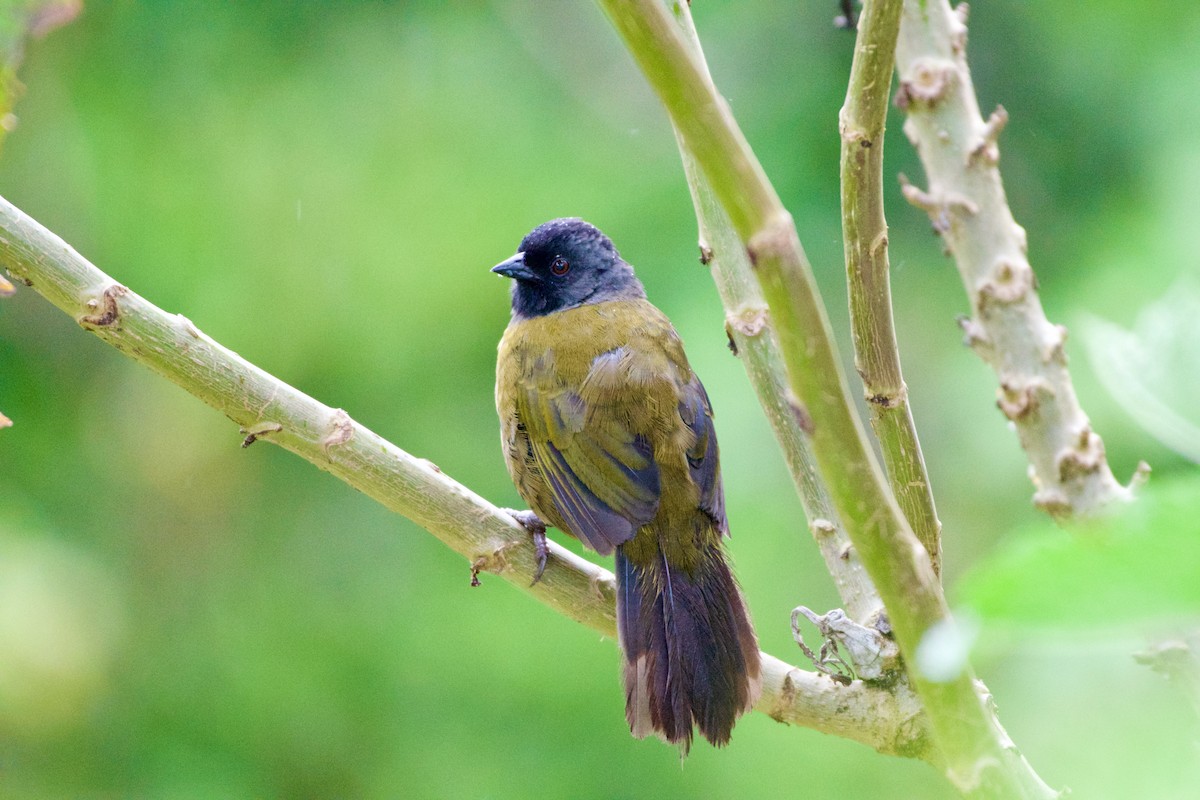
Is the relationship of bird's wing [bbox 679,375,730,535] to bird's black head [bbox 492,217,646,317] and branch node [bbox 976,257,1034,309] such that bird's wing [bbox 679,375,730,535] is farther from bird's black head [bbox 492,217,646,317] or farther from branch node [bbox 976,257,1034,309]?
branch node [bbox 976,257,1034,309]

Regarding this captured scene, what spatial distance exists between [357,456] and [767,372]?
0.73m

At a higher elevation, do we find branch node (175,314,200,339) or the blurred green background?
the blurred green background

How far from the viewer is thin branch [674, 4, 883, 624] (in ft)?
6.61

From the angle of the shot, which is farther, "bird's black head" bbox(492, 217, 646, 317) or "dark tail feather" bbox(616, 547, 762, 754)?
"bird's black head" bbox(492, 217, 646, 317)

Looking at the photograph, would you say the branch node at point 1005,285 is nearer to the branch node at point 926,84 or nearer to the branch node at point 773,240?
the branch node at point 926,84

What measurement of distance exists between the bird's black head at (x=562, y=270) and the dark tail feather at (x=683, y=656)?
1278 mm

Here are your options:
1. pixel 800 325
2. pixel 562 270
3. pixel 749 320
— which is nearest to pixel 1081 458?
pixel 749 320

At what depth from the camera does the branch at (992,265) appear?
5.78 feet

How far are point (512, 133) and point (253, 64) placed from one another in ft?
3.81

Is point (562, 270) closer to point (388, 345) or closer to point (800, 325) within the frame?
point (388, 345)

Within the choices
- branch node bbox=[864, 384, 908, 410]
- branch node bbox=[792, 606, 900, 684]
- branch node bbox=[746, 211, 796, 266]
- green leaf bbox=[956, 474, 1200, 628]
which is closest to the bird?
branch node bbox=[792, 606, 900, 684]

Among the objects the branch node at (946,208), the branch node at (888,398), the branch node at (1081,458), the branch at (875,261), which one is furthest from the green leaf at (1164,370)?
the branch node at (946,208)

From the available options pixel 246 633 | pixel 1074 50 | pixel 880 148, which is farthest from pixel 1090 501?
pixel 246 633

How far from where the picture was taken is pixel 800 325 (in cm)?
85
